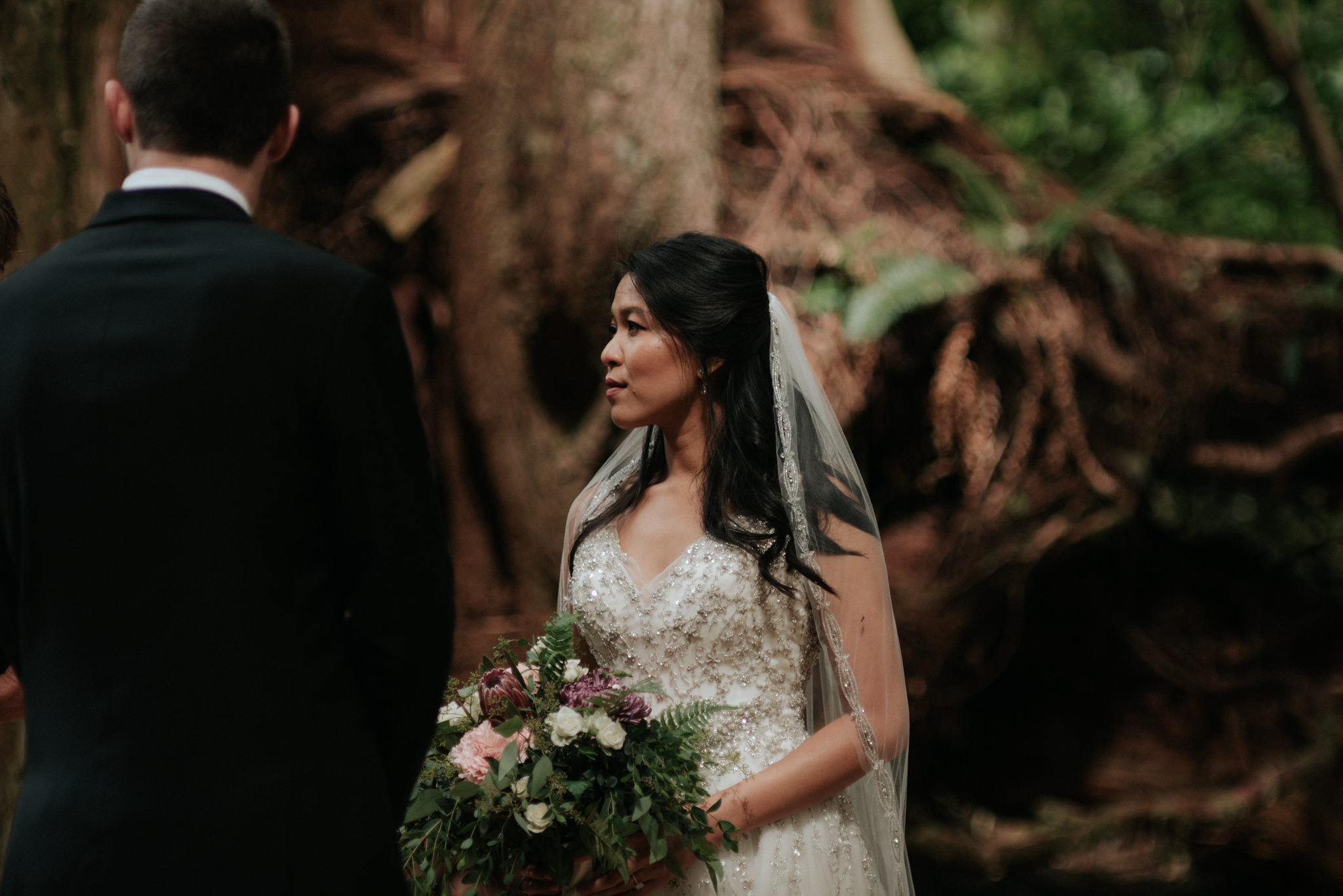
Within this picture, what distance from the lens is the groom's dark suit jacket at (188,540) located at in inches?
53.2

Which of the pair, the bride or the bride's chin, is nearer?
the bride

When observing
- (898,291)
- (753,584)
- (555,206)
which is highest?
(555,206)

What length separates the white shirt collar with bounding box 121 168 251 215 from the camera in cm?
143

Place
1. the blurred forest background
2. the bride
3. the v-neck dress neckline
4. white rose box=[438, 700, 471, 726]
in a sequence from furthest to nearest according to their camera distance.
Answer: the blurred forest background < the v-neck dress neckline < the bride < white rose box=[438, 700, 471, 726]

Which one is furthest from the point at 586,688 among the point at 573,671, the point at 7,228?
the point at 7,228

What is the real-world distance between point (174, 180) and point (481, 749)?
1.18 metres

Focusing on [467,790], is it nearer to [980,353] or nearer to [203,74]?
[203,74]

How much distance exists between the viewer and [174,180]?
4.69ft

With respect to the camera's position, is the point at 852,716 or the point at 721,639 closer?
the point at 852,716

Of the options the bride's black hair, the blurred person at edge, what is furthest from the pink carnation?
the blurred person at edge

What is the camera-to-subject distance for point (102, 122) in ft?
10.7

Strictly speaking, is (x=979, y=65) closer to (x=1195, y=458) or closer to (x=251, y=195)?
(x=1195, y=458)

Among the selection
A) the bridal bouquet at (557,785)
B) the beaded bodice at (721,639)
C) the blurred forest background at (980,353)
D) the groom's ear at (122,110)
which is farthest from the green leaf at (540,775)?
the blurred forest background at (980,353)

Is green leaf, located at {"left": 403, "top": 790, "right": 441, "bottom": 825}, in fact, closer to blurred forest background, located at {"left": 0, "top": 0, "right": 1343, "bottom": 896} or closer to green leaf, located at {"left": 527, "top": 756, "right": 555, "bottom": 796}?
green leaf, located at {"left": 527, "top": 756, "right": 555, "bottom": 796}
